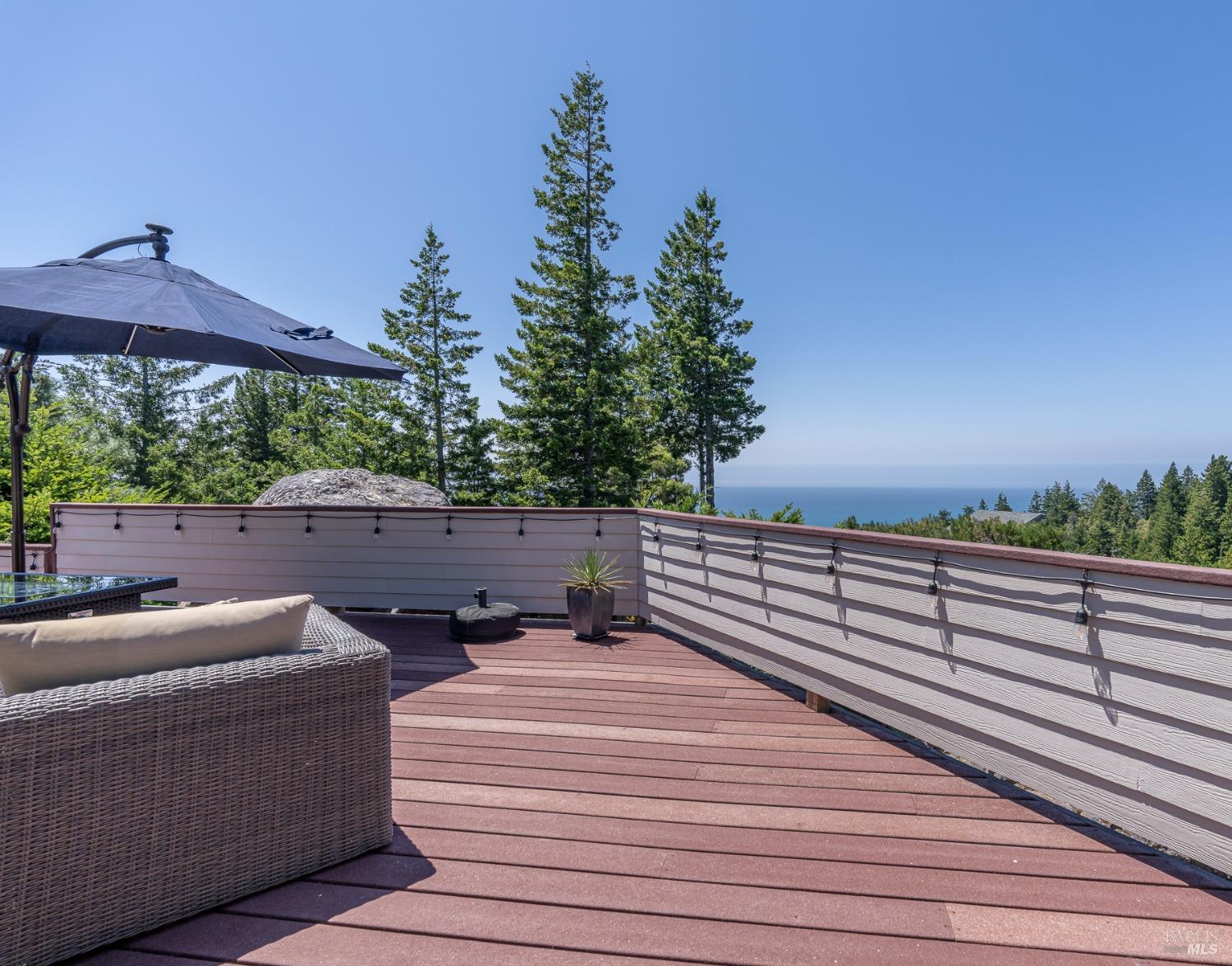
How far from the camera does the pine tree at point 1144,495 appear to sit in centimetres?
5256

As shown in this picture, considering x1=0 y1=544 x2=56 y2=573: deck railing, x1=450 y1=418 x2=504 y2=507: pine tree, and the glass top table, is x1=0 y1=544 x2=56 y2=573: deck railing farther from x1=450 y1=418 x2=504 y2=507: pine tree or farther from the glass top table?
x1=450 y1=418 x2=504 y2=507: pine tree

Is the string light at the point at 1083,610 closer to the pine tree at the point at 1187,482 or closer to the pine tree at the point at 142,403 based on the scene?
the pine tree at the point at 142,403

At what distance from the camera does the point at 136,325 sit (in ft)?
9.76

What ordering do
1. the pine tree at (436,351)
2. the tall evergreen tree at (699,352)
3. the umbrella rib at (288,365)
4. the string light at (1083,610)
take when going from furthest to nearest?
the tall evergreen tree at (699,352) < the pine tree at (436,351) < the umbrella rib at (288,365) < the string light at (1083,610)

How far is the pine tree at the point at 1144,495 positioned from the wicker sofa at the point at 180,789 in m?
67.3

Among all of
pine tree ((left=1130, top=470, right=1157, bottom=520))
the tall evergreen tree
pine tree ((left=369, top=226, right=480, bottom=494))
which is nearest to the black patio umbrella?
pine tree ((left=369, top=226, right=480, bottom=494))

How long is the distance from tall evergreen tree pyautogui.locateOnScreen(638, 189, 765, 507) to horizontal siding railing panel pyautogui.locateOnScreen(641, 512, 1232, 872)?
730 inches

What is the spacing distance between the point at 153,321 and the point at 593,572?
9.44 feet

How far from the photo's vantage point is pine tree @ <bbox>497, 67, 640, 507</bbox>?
16.9 meters

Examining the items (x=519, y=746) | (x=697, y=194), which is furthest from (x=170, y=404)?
(x=519, y=746)

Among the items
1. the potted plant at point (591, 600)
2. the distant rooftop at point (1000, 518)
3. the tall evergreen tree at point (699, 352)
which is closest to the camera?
the potted plant at point (591, 600)

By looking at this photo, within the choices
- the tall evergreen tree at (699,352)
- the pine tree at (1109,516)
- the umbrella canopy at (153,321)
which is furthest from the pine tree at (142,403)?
the pine tree at (1109,516)

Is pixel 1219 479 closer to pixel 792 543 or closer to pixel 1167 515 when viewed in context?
pixel 1167 515

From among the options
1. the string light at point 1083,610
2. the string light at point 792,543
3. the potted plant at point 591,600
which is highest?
the string light at point 792,543
